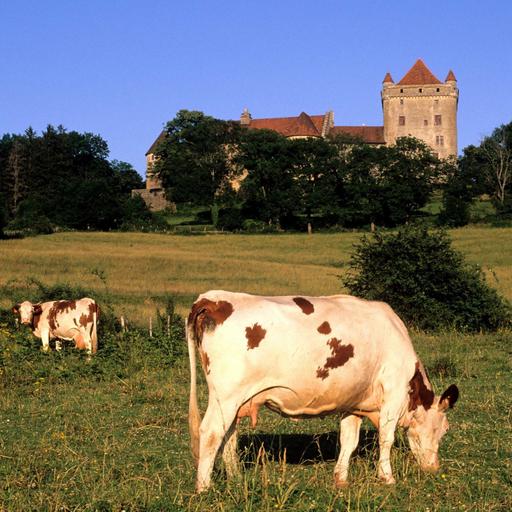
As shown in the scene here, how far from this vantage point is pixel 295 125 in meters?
144

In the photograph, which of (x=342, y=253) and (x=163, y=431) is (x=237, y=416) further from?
(x=342, y=253)

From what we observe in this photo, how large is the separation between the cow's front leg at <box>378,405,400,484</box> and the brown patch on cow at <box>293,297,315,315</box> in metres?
1.32

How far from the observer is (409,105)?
146375mm

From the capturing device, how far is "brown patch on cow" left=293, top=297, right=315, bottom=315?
7699 millimetres

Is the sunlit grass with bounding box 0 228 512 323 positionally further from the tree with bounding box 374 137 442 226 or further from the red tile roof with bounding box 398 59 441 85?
the red tile roof with bounding box 398 59 441 85

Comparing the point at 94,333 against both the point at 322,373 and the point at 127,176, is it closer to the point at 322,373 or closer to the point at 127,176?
the point at 322,373

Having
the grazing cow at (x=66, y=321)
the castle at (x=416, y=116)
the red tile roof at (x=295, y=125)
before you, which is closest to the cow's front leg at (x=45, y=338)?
the grazing cow at (x=66, y=321)

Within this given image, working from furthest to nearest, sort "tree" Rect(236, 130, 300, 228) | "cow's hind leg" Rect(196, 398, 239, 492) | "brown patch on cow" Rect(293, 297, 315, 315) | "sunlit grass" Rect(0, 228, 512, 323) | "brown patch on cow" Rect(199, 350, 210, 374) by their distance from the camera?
"tree" Rect(236, 130, 300, 228)
"sunlit grass" Rect(0, 228, 512, 323)
"brown patch on cow" Rect(293, 297, 315, 315)
"brown patch on cow" Rect(199, 350, 210, 374)
"cow's hind leg" Rect(196, 398, 239, 492)

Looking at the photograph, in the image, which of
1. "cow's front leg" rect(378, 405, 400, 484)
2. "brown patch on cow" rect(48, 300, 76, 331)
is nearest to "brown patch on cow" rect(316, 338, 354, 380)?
"cow's front leg" rect(378, 405, 400, 484)

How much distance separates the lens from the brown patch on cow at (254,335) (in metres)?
7.30

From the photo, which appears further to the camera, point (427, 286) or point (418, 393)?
point (427, 286)

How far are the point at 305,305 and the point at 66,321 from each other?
13.0 m

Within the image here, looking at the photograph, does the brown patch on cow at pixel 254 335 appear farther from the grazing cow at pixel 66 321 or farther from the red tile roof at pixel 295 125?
the red tile roof at pixel 295 125

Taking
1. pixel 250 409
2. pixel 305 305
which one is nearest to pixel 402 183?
pixel 305 305
